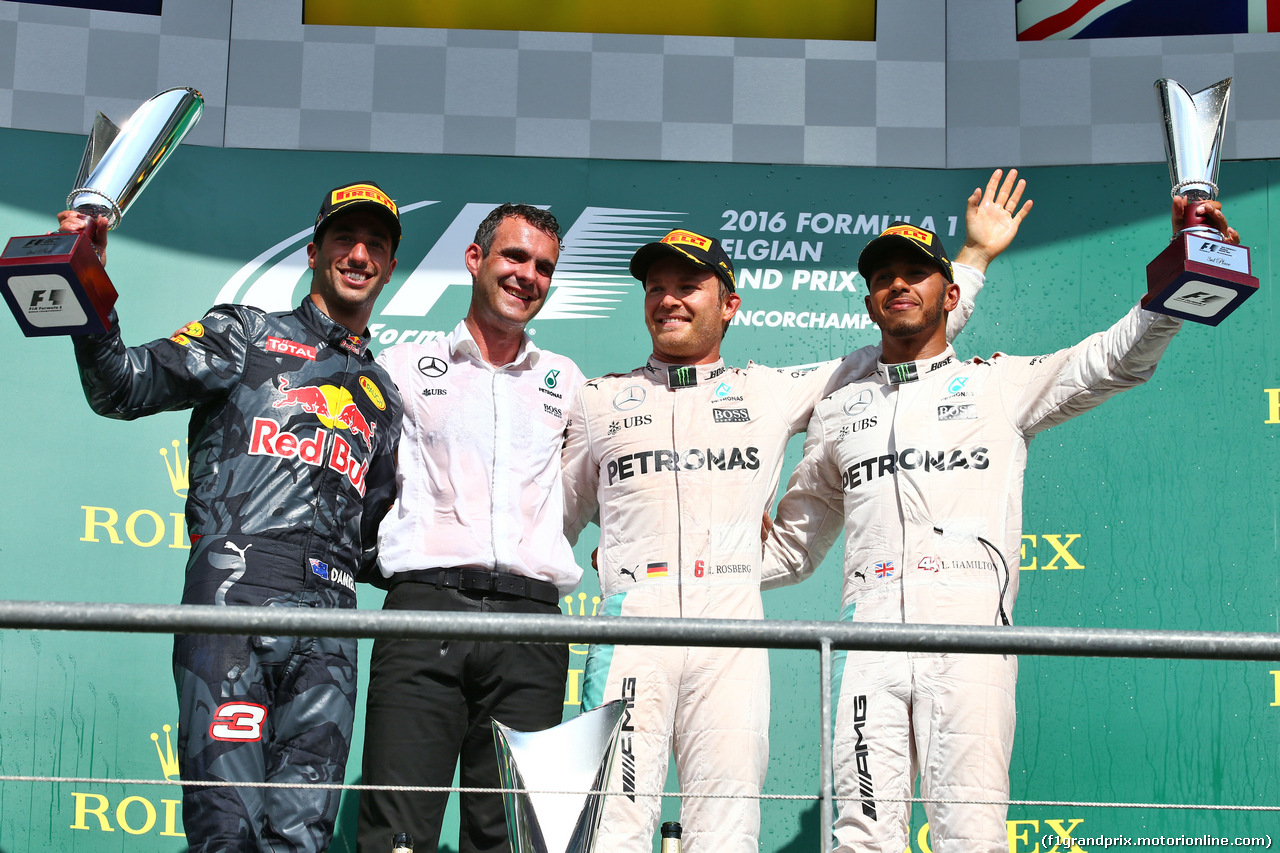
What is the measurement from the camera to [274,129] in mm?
4422

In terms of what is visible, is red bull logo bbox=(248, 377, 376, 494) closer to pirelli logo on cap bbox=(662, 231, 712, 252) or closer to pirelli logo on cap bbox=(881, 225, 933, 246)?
pirelli logo on cap bbox=(662, 231, 712, 252)

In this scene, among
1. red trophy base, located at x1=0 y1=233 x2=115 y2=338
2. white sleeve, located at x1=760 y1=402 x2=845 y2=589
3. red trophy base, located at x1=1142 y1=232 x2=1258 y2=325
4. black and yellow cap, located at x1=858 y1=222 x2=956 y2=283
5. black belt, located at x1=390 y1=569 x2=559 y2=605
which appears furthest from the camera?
white sleeve, located at x1=760 y1=402 x2=845 y2=589

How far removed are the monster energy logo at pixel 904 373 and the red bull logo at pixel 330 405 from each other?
3.92ft

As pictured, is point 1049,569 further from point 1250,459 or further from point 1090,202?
point 1090,202

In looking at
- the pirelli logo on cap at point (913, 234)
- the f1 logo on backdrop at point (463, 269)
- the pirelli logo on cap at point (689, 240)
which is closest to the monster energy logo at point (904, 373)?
the pirelli logo on cap at point (913, 234)

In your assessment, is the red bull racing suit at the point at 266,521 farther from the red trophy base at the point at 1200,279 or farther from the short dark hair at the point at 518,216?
the red trophy base at the point at 1200,279

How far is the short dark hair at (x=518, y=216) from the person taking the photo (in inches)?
119

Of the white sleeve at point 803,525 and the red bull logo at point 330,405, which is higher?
the red bull logo at point 330,405

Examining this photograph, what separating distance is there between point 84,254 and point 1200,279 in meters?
1.97

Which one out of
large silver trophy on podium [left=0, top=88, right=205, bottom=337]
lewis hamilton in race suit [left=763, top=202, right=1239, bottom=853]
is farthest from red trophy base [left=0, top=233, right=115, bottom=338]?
lewis hamilton in race suit [left=763, top=202, right=1239, bottom=853]

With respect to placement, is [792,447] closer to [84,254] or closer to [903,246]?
[903,246]

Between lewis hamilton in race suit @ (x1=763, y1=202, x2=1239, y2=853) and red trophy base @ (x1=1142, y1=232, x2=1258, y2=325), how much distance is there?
0.46ft

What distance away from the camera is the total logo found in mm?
3934

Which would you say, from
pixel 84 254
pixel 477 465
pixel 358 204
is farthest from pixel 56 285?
pixel 477 465
